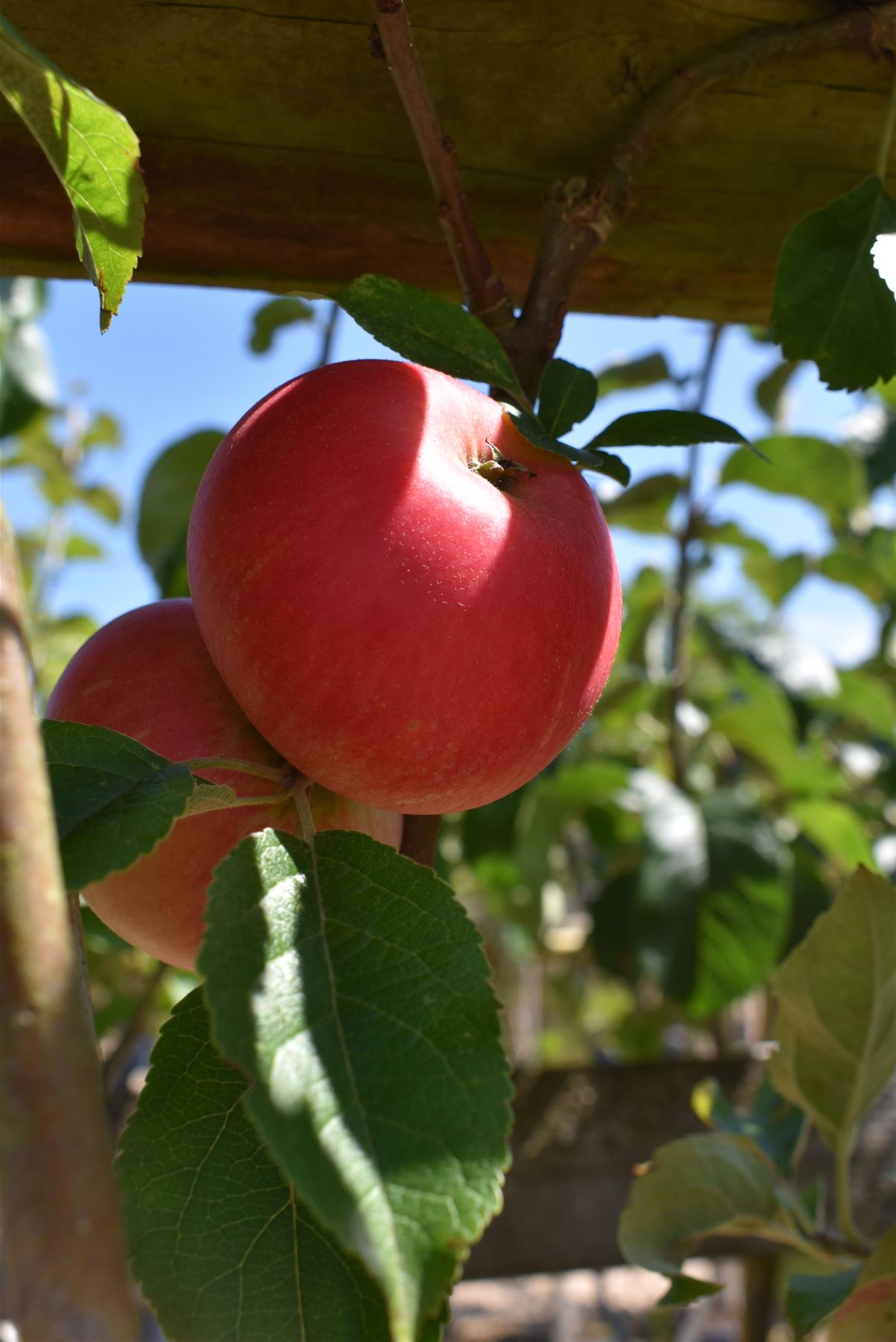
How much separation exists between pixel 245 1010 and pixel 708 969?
1016 millimetres

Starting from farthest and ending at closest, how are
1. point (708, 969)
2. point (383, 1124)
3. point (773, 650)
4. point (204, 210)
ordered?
1. point (773, 650)
2. point (708, 969)
3. point (204, 210)
4. point (383, 1124)

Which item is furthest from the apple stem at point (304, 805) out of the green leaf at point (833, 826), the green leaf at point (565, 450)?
the green leaf at point (833, 826)

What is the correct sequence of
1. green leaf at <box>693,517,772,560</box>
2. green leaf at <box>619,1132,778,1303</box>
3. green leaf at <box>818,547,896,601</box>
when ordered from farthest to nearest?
green leaf at <box>818,547,896,601</box>
green leaf at <box>693,517,772,560</box>
green leaf at <box>619,1132,778,1303</box>

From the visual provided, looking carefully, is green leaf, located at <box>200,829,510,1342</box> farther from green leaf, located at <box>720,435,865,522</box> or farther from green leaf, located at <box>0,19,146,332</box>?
green leaf, located at <box>720,435,865,522</box>

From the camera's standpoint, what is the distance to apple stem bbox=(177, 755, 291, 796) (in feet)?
1.52

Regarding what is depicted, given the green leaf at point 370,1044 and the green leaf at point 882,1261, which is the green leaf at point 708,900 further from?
the green leaf at point 370,1044

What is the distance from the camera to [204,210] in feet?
1.95

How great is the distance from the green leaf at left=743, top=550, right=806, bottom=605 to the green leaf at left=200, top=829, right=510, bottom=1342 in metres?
1.36

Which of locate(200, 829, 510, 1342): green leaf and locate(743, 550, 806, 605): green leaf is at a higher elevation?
locate(743, 550, 806, 605): green leaf

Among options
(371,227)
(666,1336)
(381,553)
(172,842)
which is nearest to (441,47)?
(371,227)

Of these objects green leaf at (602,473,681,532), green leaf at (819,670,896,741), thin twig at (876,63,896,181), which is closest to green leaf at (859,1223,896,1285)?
thin twig at (876,63,896,181)

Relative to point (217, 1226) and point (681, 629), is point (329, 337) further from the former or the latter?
point (217, 1226)

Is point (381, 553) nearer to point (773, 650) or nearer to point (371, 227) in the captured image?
point (371, 227)

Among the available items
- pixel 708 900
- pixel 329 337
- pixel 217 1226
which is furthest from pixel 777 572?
pixel 217 1226
